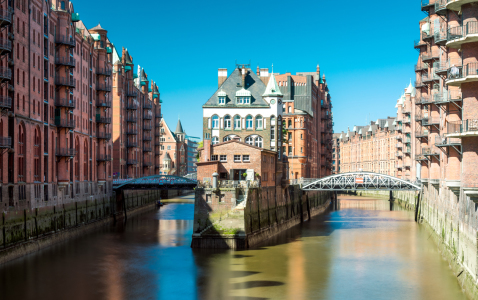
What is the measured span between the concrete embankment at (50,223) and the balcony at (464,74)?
3315 cm

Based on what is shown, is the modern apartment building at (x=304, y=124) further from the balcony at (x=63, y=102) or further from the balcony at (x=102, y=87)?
the balcony at (x=63, y=102)

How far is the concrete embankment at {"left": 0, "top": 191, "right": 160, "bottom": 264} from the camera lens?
151 feet

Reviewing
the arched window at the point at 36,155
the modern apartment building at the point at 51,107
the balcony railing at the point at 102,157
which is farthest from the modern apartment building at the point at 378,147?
the arched window at the point at 36,155

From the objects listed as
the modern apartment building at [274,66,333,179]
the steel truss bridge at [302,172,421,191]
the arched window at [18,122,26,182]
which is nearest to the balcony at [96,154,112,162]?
the arched window at [18,122,26,182]

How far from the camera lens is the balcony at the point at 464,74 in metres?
37.0

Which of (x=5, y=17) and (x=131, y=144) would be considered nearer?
(x=5, y=17)

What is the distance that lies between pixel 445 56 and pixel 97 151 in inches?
1769

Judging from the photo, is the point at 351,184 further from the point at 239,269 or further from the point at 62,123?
the point at 239,269

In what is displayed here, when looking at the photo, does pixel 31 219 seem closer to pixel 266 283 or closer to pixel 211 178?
pixel 211 178

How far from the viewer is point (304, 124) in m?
104

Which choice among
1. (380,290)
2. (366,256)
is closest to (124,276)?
(380,290)

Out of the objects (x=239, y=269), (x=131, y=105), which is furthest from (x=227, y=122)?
(x=239, y=269)

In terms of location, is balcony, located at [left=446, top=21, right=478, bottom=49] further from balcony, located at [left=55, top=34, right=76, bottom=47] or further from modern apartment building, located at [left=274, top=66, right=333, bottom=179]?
modern apartment building, located at [left=274, top=66, right=333, bottom=179]

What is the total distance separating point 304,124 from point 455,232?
206 feet
